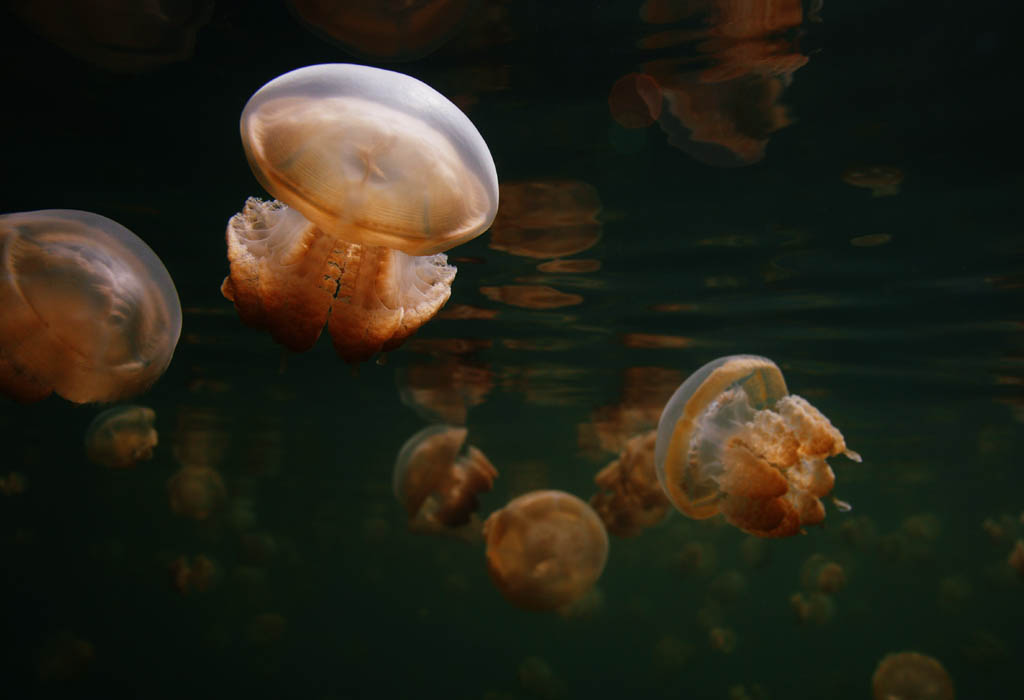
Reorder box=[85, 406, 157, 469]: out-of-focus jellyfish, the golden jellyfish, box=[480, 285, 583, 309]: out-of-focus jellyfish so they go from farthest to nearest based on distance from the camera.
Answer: box=[480, 285, 583, 309]: out-of-focus jellyfish → box=[85, 406, 157, 469]: out-of-focus jellyfish → the golden jellyfish

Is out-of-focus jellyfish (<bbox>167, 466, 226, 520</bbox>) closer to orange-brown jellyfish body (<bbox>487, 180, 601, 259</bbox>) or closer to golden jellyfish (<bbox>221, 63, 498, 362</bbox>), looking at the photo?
orange-brown jellyfish body (<bbox>487, 180, 601, 259</bbox>)

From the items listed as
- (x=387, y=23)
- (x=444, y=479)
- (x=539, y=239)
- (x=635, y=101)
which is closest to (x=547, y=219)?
(x=539, y=239)

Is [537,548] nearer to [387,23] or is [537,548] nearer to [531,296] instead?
[531,296]

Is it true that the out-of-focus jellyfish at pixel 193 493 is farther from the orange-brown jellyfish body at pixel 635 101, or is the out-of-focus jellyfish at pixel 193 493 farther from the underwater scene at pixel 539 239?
the orange-brown jellyfish body at pixel 635 101

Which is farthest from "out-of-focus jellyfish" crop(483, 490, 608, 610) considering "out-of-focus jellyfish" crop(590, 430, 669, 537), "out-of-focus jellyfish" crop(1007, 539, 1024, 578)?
"out-of-focus jellyfish" crop(1007, 539, 1024, 578)

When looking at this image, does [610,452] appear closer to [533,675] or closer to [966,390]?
[533,675]

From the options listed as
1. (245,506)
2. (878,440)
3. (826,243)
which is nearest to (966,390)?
(878,440)
